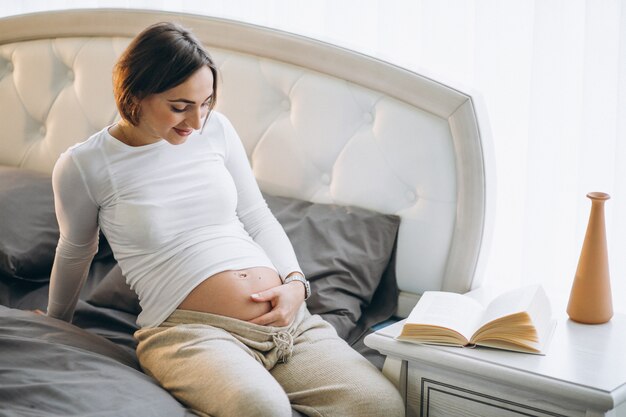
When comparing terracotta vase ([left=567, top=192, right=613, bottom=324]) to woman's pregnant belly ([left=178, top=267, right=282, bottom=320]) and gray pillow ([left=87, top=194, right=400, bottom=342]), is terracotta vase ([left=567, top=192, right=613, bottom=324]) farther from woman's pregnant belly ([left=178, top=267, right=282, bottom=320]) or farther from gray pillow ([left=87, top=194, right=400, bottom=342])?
woman's pregnant belly ([left=178, top=267, right=282, bottom=320])

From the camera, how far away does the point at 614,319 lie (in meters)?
1.64

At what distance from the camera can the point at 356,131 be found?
2020 millimetres

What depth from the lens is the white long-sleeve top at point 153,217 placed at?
1619 millimetres

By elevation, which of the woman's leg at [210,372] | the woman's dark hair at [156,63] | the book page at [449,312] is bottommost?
the woman's leg at [210,372]

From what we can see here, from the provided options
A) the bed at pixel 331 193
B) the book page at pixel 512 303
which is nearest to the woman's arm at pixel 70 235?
the bed at pixel 331 193

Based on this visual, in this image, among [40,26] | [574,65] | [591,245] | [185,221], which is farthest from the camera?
[40,26]

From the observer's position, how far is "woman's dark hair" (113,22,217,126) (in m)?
1.53

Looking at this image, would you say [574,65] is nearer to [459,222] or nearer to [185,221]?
[459,222]

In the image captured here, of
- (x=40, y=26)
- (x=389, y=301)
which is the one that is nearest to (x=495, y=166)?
(x=389, y=301)

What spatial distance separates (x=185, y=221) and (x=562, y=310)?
2.84ft

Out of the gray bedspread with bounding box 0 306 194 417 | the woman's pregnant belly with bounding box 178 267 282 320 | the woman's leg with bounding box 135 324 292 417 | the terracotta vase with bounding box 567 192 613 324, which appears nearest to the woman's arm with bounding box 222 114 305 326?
the woman's pregnant belly with bounding box 178 267 282 320

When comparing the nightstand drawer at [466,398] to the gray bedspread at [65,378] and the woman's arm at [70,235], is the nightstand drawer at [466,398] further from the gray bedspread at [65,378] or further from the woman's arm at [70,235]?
the woman's arm at [70,235]

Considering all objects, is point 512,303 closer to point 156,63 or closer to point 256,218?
point 256,218

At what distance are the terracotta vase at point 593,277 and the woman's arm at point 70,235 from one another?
40.9 inches
